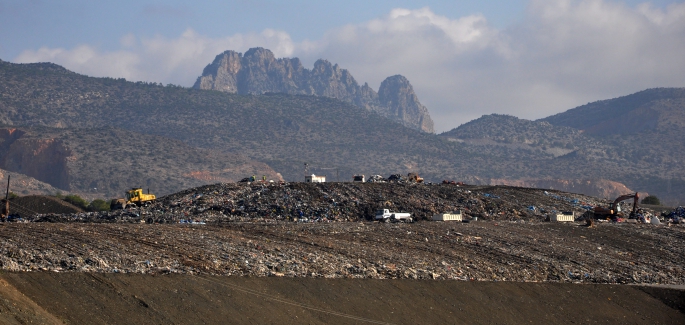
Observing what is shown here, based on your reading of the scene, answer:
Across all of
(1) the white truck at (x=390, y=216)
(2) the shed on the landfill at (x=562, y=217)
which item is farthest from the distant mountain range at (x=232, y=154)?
(1) the white truck at (x=390, y=216)

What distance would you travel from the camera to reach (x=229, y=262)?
2920 centimetres

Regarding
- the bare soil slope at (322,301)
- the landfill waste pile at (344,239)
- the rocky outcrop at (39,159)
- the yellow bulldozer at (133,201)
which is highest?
the rocky outcrop at (39,159)

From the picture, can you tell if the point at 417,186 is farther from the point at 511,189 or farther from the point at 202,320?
the point at 202,320

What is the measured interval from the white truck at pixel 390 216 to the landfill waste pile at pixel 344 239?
0.95 meters

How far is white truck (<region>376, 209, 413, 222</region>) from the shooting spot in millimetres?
48781

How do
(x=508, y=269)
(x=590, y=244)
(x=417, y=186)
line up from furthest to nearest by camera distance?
1. (x=417, y=186)
2. (x=590, y=244)
3. (x=508, y=269)

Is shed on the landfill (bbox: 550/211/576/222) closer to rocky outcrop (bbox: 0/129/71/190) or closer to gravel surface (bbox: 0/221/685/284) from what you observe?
gravel surface (bbox: 0/221/685/284)

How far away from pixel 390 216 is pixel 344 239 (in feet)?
38.4

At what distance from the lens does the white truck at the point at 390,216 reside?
48.8 metres

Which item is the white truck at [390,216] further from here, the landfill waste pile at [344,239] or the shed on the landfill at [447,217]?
the shed on the landfill at [447,217]

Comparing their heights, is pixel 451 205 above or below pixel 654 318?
above

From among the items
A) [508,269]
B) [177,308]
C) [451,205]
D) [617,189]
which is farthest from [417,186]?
[617,189]

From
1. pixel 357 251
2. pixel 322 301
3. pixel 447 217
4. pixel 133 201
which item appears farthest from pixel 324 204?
pixel 322 301

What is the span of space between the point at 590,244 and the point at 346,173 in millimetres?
111161
